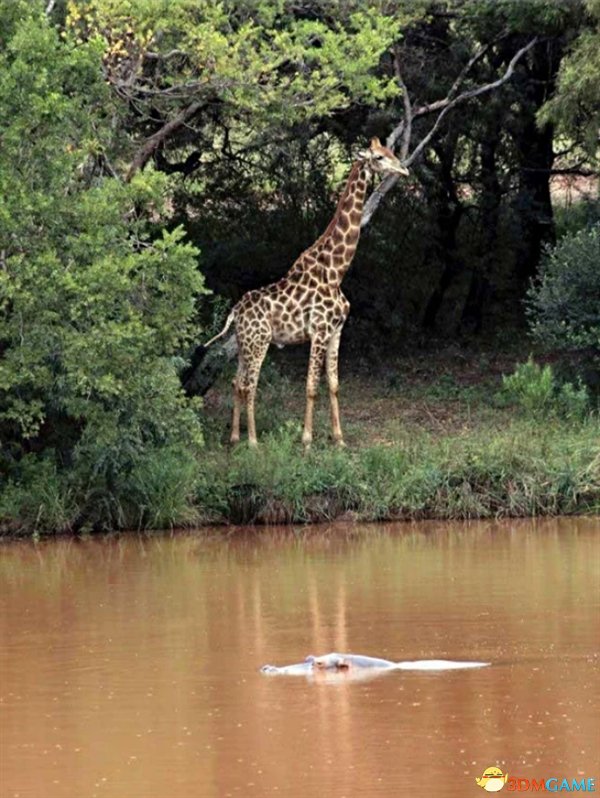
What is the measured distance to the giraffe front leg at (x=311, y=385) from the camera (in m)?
19.6

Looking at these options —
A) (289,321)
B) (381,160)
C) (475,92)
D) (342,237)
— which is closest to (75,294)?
(289,321)

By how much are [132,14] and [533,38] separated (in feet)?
22.6

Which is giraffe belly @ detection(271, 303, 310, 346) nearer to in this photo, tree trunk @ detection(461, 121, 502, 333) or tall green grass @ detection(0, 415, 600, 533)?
tall green grass @ detection(0, 415, 600, 533)

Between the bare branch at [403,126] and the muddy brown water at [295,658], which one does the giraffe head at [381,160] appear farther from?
the muddy brown water at [295,658]

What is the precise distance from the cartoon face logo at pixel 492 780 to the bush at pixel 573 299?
39.7ft

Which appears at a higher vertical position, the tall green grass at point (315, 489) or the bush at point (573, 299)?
the bush at point (573, 299)

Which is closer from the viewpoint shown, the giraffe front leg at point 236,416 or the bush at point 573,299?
the giraffe front leg at point 236,416

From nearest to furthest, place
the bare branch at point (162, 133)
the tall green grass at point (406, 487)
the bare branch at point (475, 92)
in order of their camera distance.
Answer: the tall green grass at point (406, 487), the bare branch at point (162, 133), the bare branch at point (475, 92)

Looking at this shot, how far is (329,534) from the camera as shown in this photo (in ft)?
57.0

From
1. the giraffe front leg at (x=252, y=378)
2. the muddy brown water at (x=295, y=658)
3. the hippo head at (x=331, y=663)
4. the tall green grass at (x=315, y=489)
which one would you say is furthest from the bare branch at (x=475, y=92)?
the hippo head at (x=331, y=663)

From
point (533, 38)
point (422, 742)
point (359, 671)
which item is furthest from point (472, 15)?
point (422, 742)

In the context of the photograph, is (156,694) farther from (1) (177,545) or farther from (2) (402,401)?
(2) (402,401)

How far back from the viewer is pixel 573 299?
21219 mm

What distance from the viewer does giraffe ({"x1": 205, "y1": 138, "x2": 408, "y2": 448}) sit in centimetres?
2003
